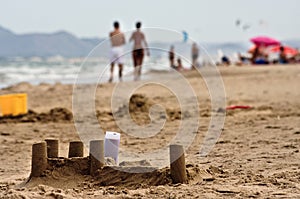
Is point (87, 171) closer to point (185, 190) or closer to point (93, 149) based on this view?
point (93, 149)

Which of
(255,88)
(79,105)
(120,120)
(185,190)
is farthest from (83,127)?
(255,88)

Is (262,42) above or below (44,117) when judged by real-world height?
above

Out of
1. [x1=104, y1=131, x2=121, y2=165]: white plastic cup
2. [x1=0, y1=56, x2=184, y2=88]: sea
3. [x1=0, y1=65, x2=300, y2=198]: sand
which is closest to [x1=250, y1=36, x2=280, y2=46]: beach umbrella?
[x1=0, y1=56, x2=184, y2=88]: sea

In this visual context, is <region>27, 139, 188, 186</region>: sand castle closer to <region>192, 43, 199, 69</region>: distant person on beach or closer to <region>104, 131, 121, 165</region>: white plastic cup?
<region>104, 131, 121, 165</region>: white plastic cup

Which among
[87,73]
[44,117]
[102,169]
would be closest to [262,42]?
[87,73]

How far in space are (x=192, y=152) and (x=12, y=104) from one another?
15.9 ft

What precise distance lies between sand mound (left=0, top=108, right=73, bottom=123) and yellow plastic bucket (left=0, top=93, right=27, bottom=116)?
120 mm

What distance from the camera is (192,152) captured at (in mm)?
6820

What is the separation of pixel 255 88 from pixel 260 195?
12.1 m

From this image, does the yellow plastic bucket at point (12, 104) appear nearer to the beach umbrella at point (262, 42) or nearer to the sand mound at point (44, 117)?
the sand mound at point (44, 117)

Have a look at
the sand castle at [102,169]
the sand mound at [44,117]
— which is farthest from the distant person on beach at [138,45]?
the sand castle at [102,169]

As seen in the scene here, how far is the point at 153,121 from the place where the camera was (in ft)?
31.9

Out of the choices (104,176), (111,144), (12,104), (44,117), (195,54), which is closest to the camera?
(104,176)

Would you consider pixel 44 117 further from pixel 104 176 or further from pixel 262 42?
pixel 262 42
